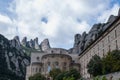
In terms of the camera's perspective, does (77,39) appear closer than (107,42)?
No

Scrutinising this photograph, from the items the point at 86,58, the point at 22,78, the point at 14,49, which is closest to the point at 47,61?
the point at 86,58

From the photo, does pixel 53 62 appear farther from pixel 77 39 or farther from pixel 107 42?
pixel 77 39

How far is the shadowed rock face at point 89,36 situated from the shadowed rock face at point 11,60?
43.1 metres

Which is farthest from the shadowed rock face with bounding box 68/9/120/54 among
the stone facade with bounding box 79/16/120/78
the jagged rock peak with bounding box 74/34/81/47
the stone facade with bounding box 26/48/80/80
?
the stone facade with bounding box 79/16/120/78

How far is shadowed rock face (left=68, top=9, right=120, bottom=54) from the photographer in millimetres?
83688

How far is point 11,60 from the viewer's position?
145 metres

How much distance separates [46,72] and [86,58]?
1231 centimetres

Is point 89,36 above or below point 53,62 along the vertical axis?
above

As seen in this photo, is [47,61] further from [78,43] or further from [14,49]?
[14,49]

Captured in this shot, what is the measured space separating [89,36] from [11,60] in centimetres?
6612

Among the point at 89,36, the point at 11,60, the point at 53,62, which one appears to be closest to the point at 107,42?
the point at 53,62

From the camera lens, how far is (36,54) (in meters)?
86.6

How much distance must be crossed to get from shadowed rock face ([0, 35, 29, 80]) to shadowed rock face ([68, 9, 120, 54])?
43065 mm

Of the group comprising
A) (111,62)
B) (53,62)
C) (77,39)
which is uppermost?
(77,39)
